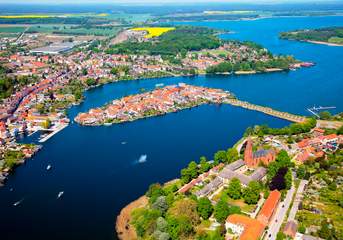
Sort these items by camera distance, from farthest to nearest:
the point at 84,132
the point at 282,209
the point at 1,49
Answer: the point at 1,49 → the point at 84,132 → the point at 282,209

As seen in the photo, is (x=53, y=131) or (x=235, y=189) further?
(x=53, y=131)

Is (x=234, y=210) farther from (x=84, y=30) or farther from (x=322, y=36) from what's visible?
(x=84, y=30)

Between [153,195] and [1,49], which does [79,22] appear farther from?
[153,195]

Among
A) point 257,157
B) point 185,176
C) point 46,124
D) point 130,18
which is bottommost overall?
point 130,18

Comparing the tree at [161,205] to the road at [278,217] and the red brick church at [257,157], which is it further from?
the red brick church at [257,157]

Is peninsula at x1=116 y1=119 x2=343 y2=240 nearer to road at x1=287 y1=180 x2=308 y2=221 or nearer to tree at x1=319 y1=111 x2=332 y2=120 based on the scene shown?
road at x1=287 y1=180 x2=308 y2=221

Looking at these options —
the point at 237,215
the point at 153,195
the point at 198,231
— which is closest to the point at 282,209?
the point at 237,215

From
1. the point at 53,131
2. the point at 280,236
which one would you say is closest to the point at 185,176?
the point at 280,236

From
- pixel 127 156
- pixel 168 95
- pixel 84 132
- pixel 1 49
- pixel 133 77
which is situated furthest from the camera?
pixel 1 49
